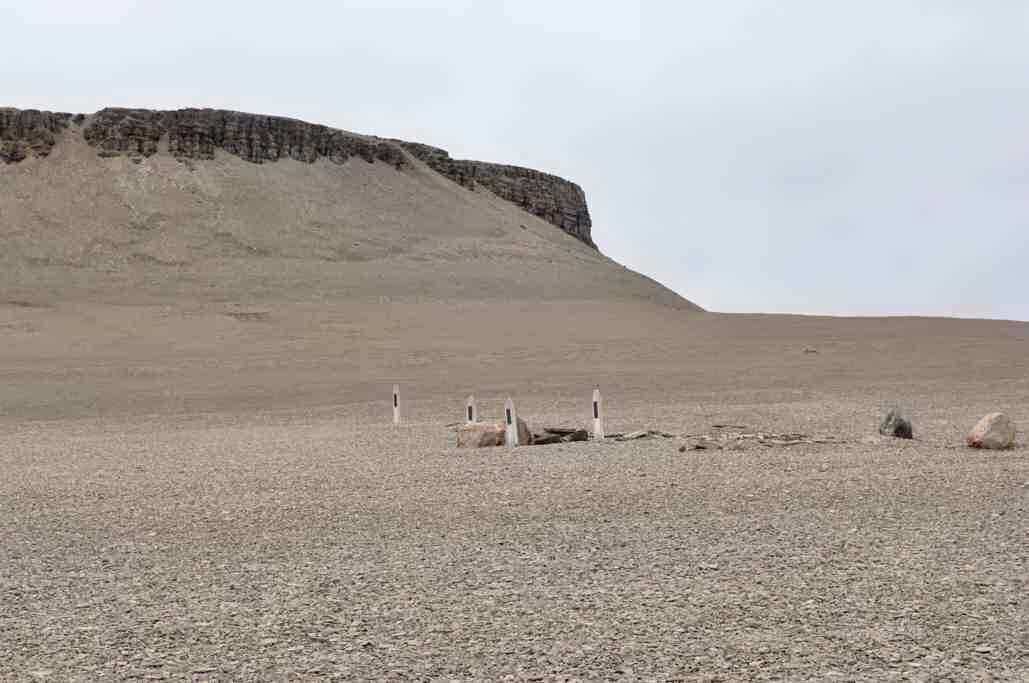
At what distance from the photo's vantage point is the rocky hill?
58.0m

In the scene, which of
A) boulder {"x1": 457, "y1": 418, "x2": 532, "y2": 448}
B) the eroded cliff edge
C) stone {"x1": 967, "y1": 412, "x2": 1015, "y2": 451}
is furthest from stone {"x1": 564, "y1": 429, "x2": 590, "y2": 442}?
the eroded cliff edge

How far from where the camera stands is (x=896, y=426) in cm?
1585

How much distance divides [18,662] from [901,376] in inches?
1199

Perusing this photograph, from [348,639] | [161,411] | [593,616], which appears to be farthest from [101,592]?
[161,411]

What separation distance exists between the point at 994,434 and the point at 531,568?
8606 mm

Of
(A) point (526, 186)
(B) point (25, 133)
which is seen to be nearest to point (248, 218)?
(B) point (25, 133)

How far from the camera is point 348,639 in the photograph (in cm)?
587

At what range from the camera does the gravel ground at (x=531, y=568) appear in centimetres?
548

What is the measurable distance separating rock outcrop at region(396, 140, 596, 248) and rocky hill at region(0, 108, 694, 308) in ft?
22.6

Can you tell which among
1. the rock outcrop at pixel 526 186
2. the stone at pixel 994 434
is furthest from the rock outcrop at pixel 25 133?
the stone at pixel 994 434

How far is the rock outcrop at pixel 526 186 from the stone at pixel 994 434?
257ft

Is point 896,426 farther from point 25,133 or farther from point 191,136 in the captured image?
point 25,133

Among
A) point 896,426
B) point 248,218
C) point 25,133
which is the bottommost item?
point 896,426

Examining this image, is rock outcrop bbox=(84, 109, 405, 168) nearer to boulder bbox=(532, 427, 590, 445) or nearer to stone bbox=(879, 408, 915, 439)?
boulder bbox=(532, 427, 590, 445)
